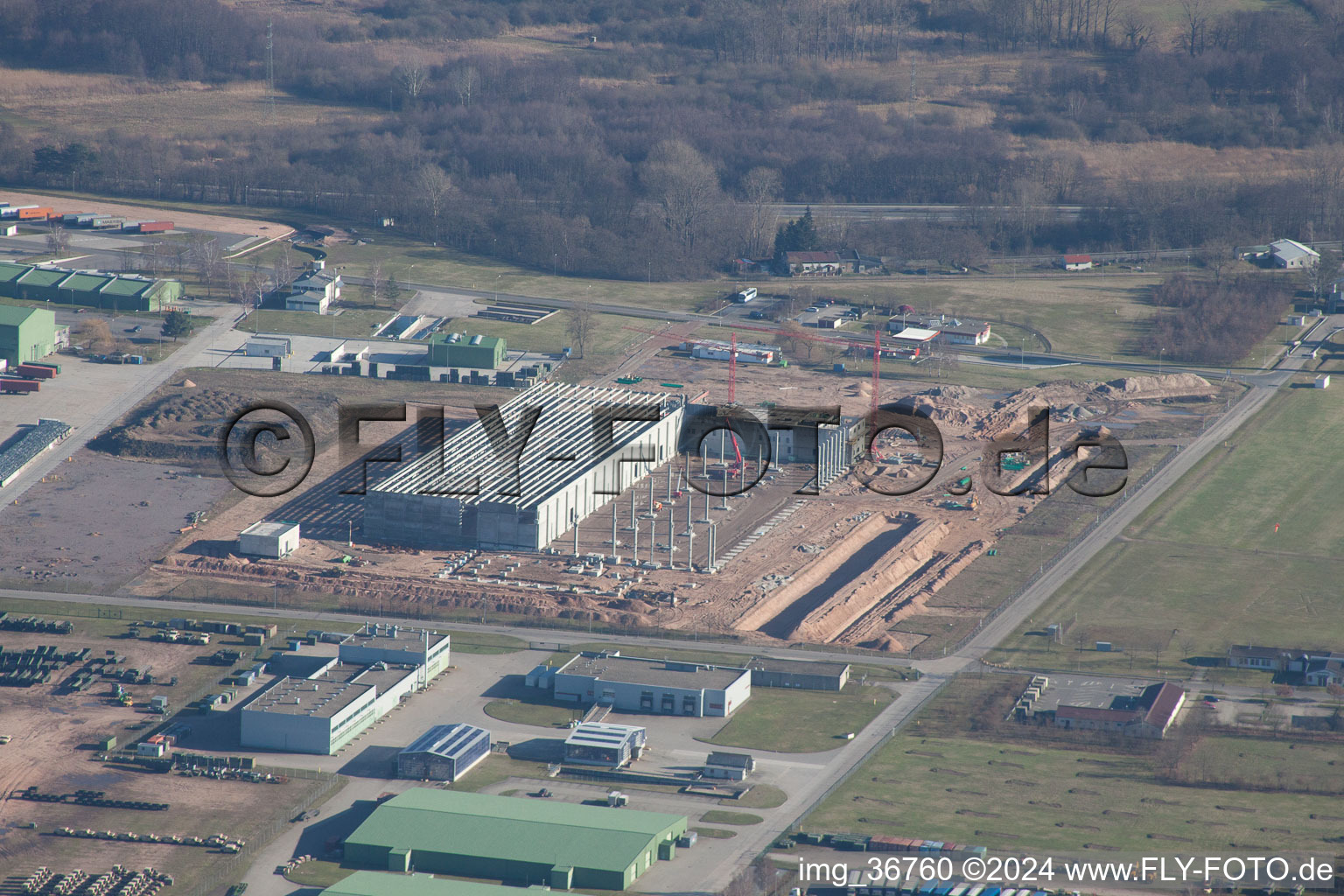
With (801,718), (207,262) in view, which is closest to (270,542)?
(801,718)

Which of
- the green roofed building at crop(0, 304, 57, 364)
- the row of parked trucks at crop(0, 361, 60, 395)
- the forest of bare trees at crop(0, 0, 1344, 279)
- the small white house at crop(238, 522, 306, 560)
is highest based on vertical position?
the forest of bare trees at crop(0, 0, 1344, 279)

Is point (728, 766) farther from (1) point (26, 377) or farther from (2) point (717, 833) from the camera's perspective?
(1) point (26, 377)

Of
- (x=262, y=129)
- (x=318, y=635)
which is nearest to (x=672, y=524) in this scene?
(x=318, y=635)

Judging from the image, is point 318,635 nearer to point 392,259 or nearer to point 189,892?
point 189,892

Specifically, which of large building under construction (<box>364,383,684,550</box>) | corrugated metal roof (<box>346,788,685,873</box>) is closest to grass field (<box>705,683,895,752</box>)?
corrugated metal roof (<box>346,788,685,873</box>)

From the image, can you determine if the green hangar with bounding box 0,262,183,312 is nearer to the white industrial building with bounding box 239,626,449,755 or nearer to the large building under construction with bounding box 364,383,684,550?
the large building under construction with bounding box 364,383,684,550

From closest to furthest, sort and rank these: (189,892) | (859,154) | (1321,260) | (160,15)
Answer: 1. (189,892)
2. (1321,260)
3. (859,154)
4. (160,15)

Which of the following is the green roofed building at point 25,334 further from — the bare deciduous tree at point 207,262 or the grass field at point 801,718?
the grass field at point 801,718
